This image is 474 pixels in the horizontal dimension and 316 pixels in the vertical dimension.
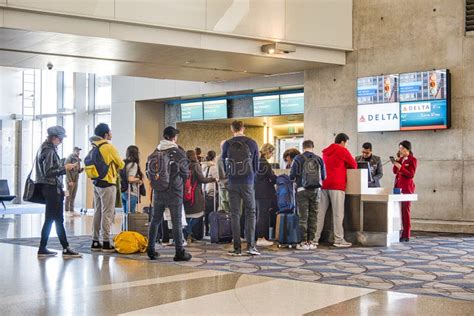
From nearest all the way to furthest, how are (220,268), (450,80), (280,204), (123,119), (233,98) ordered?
1. (220,268)
2. (280,204)
3. (450,80)
4. (233,98)
5. (123,119)

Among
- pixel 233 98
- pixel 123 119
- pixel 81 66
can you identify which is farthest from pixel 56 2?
pixel 123 119

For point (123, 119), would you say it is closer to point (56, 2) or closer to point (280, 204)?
point (56, 2)

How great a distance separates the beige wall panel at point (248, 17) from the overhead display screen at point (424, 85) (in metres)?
2.51

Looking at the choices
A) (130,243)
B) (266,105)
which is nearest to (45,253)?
(130,243)

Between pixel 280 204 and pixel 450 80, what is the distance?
4721 mm

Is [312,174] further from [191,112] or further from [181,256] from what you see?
[191,112]

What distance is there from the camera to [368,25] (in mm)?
13875

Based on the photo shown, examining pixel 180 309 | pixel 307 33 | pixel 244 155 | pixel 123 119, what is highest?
pixel 307 33

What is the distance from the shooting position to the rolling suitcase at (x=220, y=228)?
406 inches

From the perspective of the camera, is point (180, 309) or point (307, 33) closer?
point (180, 309)

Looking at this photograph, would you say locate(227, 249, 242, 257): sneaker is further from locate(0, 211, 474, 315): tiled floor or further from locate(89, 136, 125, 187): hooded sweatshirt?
locate(89, 136, 125, 187): hooded sweatshirt

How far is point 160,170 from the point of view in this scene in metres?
8.05

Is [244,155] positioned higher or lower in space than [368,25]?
lower

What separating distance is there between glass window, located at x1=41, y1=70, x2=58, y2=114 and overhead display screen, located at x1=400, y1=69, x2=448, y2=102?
15.2 meters
